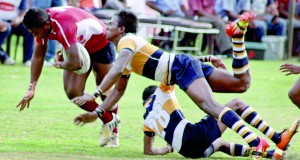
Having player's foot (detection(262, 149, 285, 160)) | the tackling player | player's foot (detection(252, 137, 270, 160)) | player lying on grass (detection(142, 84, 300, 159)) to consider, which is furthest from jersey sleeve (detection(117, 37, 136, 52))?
player's foot (detection(262, 149, 285, 160))

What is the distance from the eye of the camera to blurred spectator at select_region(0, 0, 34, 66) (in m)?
20.3

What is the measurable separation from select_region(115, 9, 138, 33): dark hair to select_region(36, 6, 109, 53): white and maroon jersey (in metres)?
0.73

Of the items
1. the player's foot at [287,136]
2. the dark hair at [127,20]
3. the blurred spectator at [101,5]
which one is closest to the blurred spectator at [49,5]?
the blurred spectator at [101,5]

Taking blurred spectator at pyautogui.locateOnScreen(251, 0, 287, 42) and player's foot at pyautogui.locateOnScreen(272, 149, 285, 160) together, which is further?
blurred spectator at pyautogui.locateOnScreen(251, 0, 287, 42)

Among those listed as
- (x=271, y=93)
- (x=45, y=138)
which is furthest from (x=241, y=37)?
(x=271, y=93)

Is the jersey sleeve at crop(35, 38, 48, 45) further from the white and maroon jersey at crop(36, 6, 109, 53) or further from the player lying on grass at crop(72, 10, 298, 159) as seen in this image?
the player lying on grass at crop(72, 10, 298, 159)

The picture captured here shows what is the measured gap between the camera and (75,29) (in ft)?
34.6

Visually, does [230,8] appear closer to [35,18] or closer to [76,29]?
[76,29]

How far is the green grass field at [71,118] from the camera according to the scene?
1009cm

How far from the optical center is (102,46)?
1111cm

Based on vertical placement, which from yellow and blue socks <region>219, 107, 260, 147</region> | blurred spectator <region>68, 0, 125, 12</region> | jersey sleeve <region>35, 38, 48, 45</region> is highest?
jersey sleeve <region>35, 38, 48, 45</region>

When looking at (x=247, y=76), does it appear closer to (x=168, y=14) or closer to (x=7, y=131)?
(x=7, y=131)

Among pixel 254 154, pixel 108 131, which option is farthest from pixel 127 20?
pixel 254 154

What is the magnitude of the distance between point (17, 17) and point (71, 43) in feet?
34.0
